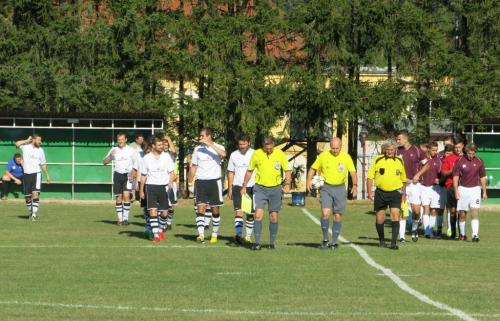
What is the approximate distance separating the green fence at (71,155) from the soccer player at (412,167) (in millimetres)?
18895

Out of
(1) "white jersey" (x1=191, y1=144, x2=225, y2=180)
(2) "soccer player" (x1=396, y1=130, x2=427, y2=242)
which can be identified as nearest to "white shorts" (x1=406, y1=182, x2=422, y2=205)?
(2) "soccer player" (x1=396, y1=130, x2=427, y2=242)

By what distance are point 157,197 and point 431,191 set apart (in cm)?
597

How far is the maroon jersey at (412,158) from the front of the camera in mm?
23547

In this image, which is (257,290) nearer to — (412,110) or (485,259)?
(485,259)

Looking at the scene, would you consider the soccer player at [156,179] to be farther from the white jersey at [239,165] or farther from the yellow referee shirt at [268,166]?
the yellow referee shirt at [268,166]

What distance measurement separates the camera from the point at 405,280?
15906 millimetres

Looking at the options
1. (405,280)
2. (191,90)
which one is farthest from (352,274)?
(191,90)

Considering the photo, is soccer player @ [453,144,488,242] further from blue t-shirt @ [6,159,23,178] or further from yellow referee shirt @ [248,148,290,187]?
blue t-shirt @ [6,159,23,178]

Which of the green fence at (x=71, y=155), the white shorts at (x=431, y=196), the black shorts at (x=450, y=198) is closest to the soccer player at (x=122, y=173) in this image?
the white shorts at (x=431, y=196)

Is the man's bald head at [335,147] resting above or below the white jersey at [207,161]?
above

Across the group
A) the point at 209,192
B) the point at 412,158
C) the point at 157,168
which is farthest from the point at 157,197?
the point at 412,158

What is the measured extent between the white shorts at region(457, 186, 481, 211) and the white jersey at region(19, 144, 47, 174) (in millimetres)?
10217

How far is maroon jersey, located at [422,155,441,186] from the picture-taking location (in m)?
24.3

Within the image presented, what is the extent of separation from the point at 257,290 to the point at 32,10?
3879cm
